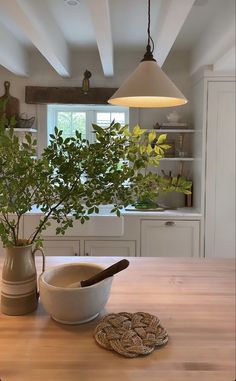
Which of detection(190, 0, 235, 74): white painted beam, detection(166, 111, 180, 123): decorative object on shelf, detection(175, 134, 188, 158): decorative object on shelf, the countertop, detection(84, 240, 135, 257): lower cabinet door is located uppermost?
detection(190, 0, 235, 74): white painted beam

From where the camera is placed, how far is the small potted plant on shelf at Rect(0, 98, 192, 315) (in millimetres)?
1037

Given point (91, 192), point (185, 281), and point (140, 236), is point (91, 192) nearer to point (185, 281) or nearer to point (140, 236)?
point (185, 281)

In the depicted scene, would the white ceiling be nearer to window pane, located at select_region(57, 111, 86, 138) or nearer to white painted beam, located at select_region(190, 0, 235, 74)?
white painted beam, located at select_region(190, 0, 235, 74)

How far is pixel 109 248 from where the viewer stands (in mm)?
3227

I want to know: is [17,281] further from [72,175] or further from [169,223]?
[169,223]

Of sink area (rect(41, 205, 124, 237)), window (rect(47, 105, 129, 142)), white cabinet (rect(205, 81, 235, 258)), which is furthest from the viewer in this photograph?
window (rect(47, 105, 129, 142))

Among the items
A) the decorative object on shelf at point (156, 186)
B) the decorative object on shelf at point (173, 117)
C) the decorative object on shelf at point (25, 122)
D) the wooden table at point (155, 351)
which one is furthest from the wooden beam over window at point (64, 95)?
the decorative object on shelf at point (156, 186)

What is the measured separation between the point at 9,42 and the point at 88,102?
3.21ft

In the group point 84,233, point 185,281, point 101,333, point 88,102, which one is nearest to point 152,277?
point 185,281

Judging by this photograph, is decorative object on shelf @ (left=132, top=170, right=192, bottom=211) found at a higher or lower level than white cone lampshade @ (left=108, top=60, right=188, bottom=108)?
lower

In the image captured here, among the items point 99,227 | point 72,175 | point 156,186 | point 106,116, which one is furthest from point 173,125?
point 72,175

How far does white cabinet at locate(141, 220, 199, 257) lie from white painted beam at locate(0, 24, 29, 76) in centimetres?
184

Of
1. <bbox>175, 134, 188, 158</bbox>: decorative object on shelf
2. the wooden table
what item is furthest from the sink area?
the wooden table

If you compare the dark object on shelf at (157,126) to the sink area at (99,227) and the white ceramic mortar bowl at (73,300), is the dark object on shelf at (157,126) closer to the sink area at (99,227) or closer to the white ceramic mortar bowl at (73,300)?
the sink area at (99,227)
